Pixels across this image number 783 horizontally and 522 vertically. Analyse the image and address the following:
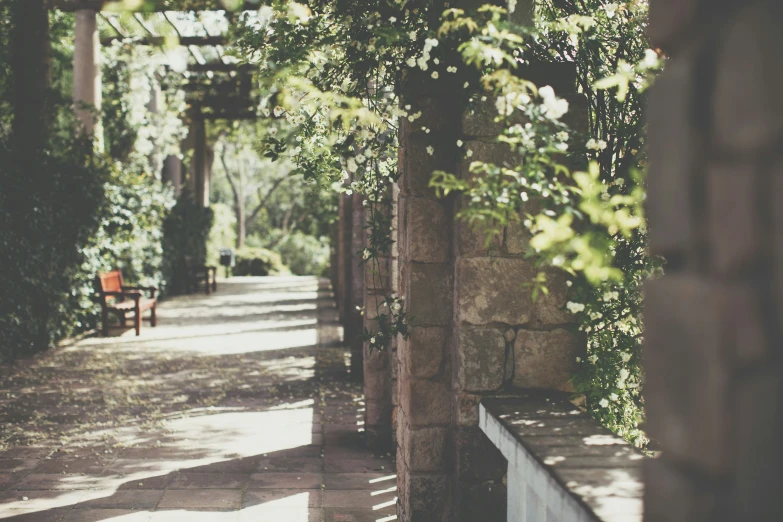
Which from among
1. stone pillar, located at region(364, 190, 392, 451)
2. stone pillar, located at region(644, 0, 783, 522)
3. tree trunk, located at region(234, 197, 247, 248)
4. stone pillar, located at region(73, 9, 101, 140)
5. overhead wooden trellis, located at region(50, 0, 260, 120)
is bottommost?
stone pillar, located at region(364, 190, 392, 451)

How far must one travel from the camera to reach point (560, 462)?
6.40 ft

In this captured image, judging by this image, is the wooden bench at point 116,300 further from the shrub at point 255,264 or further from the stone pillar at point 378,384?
the shrub at point 255,264

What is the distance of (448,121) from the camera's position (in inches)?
118

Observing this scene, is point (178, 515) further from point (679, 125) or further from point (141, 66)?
point (141, 66)

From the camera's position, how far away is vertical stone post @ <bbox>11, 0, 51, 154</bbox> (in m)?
8.92

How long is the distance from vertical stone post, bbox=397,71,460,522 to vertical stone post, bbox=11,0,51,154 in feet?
24.3

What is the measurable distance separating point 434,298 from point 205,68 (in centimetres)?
1305

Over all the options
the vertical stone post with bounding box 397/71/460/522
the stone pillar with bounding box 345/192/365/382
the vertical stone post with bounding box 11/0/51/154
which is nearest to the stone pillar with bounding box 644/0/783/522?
the vertical stone post with bounding box 397/71/460/522

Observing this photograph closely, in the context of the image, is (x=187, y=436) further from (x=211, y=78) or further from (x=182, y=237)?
(x=211, y=78)

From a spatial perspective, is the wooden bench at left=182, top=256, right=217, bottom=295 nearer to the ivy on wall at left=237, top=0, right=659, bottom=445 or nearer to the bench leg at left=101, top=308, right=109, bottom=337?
the bench leg at left=101, top=308, right=109, bottom=337

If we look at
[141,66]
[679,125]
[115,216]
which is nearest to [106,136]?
[141,66]

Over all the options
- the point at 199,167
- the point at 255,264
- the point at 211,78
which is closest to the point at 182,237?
the point at 211,78

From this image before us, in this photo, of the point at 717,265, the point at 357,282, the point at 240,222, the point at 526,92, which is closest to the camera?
the point at 717,265

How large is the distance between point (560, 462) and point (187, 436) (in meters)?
3.92
